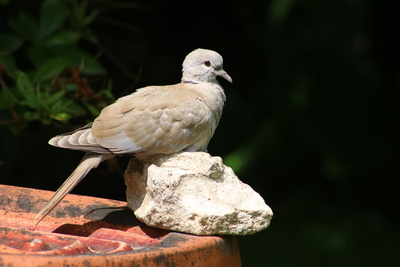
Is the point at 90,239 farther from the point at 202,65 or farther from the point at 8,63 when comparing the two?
the point at 8,63

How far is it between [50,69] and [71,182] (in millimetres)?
1022

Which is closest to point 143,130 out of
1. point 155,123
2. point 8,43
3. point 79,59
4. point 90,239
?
point 155,123

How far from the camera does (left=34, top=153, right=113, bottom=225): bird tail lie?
2535 millimetres

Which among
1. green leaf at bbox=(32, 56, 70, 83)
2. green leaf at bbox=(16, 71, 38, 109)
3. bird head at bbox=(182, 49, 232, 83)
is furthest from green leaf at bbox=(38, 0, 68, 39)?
bird head at bbox=(182, 49, 232, 83)

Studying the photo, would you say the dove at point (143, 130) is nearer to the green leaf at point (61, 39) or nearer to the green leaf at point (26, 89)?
the green leaf at point (26, 89)

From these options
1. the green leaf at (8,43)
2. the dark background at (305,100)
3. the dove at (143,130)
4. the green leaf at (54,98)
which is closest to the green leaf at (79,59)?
the green leaf at (8,43)

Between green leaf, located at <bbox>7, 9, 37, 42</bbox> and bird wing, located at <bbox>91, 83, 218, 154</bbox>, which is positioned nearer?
bird wing, located at <bbox>91, 83, 218, 154</bbox>

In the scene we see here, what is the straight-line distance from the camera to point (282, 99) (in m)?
5.25

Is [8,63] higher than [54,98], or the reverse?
[8,63]

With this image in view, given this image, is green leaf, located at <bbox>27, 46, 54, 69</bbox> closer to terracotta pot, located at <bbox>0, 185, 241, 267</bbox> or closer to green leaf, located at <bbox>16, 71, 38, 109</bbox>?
green leaf, located at <bbox>16, 71, 38, 109</bbox>

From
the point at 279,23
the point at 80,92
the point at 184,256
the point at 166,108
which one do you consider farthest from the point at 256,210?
the point at 279,23

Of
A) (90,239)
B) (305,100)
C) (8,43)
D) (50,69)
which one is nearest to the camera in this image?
(90,239)

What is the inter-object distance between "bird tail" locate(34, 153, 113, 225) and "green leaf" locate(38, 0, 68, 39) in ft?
3.91

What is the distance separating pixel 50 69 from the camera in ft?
11.3
